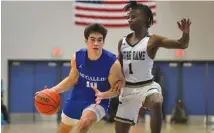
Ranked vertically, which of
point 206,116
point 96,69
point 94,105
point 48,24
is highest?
point 48,24

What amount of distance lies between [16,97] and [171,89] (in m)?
5.92

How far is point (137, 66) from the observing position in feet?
18.0

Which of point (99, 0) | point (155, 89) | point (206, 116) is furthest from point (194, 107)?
point (155, 89)

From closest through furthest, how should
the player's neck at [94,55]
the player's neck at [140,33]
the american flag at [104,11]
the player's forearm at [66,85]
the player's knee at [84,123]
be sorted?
1. the player's knee at [84,123]
2. the player's neck at [94,55]
3. the player's forearm at [66,85]
4. the player's neck at [140,33]
5. the american flag at [104,11]

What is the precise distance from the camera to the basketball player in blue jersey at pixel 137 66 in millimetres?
5453

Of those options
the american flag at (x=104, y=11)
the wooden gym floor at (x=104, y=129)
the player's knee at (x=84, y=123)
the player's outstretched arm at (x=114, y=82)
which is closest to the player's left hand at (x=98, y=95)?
the player's outstretched arm at (x=114, y=82)

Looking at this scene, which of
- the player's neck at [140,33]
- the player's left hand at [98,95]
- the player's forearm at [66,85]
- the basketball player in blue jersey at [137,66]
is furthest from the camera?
the player's neck at [140,33]

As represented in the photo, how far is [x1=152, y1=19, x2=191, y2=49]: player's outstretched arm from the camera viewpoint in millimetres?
5000

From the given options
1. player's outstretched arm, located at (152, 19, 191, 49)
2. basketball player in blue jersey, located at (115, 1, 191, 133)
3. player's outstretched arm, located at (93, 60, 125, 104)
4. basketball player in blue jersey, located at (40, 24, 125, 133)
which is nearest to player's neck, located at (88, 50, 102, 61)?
basketball player in blue jersey, located at (40, 24, 125, 133)

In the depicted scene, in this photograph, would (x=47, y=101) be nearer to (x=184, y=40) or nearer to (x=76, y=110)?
(x=76, y=110)

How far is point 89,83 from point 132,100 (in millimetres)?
766

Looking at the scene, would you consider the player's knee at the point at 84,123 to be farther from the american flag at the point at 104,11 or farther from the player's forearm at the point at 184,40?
the american flag at the point at 104,11

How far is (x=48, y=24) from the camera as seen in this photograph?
15.5m

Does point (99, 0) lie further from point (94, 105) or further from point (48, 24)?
point (94, 105)
